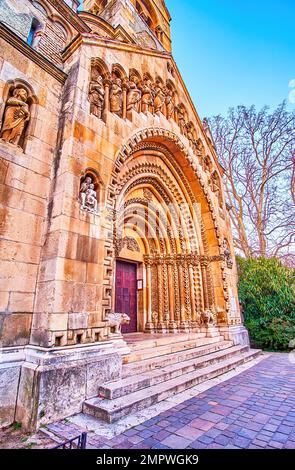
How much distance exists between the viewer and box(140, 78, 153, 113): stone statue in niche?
7.19 metres

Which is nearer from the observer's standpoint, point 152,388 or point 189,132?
point 152,388

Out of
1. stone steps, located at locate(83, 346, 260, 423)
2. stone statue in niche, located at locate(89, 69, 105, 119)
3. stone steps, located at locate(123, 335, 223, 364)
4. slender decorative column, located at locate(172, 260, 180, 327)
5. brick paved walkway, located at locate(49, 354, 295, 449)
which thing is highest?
stone statue in niche, located at locate(89, 69, 105, 119)

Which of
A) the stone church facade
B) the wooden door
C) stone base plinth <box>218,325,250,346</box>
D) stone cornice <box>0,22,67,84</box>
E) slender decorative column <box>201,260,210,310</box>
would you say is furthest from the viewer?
slender decorative column <box>201,260,210,310</box>

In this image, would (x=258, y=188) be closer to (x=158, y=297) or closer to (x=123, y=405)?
(x=158, y=297)

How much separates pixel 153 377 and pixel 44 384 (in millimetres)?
2007

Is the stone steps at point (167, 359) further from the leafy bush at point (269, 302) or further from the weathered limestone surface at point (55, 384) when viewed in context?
the leafy bush at point (269, 302)

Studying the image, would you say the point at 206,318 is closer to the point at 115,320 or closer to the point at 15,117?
the point at 115,320

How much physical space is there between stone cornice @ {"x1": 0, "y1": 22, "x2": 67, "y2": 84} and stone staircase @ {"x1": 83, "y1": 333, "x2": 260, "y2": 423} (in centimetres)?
616

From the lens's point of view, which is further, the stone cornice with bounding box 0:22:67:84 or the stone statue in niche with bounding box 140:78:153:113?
the stone statue in niche with bounding box 140:78:153:113

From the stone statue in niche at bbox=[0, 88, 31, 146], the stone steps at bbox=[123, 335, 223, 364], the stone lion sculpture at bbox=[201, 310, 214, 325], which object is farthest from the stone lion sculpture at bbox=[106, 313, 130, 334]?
the stone lion sculpture at bbox=[201, 310, 214, 325]

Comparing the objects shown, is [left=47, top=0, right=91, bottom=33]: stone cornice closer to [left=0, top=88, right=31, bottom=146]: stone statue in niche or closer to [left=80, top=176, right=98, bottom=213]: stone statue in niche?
[left=0, top=88, right=31, bottom=146]: stone statue in niche

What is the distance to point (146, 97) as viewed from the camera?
24.1 ft

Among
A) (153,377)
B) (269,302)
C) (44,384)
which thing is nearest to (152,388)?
(153,377)
